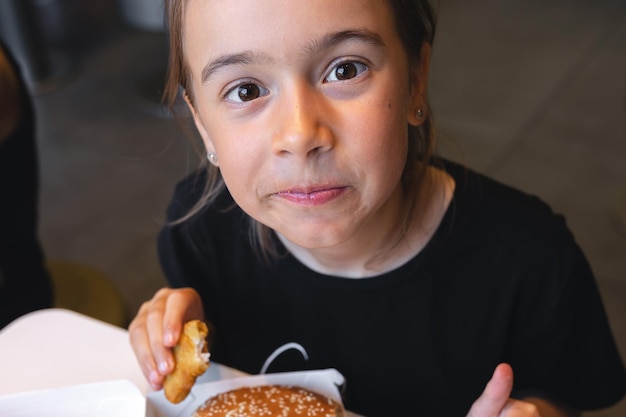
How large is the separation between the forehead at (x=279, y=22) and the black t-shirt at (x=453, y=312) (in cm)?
36

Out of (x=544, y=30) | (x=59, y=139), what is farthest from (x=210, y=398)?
(x=544, y=30)

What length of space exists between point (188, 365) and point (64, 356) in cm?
23

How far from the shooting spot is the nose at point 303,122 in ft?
2.48

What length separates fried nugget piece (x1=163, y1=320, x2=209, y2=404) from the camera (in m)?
0.84

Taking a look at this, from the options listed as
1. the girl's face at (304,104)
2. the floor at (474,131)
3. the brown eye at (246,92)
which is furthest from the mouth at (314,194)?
the floor at (474,131)

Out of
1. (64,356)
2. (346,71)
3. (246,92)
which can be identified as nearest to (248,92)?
(246,92)

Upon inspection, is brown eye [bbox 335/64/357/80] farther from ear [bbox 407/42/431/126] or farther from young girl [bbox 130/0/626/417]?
ear [bbox 407/42/431/126]

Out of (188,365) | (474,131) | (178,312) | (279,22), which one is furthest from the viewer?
(474,131)

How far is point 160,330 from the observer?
92 cm

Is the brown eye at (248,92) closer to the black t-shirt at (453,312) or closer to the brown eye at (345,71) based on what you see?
the brown eye at (345,71)

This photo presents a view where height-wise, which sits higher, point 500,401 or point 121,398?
point 500,401

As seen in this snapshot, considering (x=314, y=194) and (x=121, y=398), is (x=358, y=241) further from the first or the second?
(x=121, y=398)

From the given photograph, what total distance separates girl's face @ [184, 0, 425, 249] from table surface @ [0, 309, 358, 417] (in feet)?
0.84

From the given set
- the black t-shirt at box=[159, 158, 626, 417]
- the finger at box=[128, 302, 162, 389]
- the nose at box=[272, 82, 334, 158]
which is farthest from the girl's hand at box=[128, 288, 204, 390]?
the nose at box=[272, 82, 334, 158]
